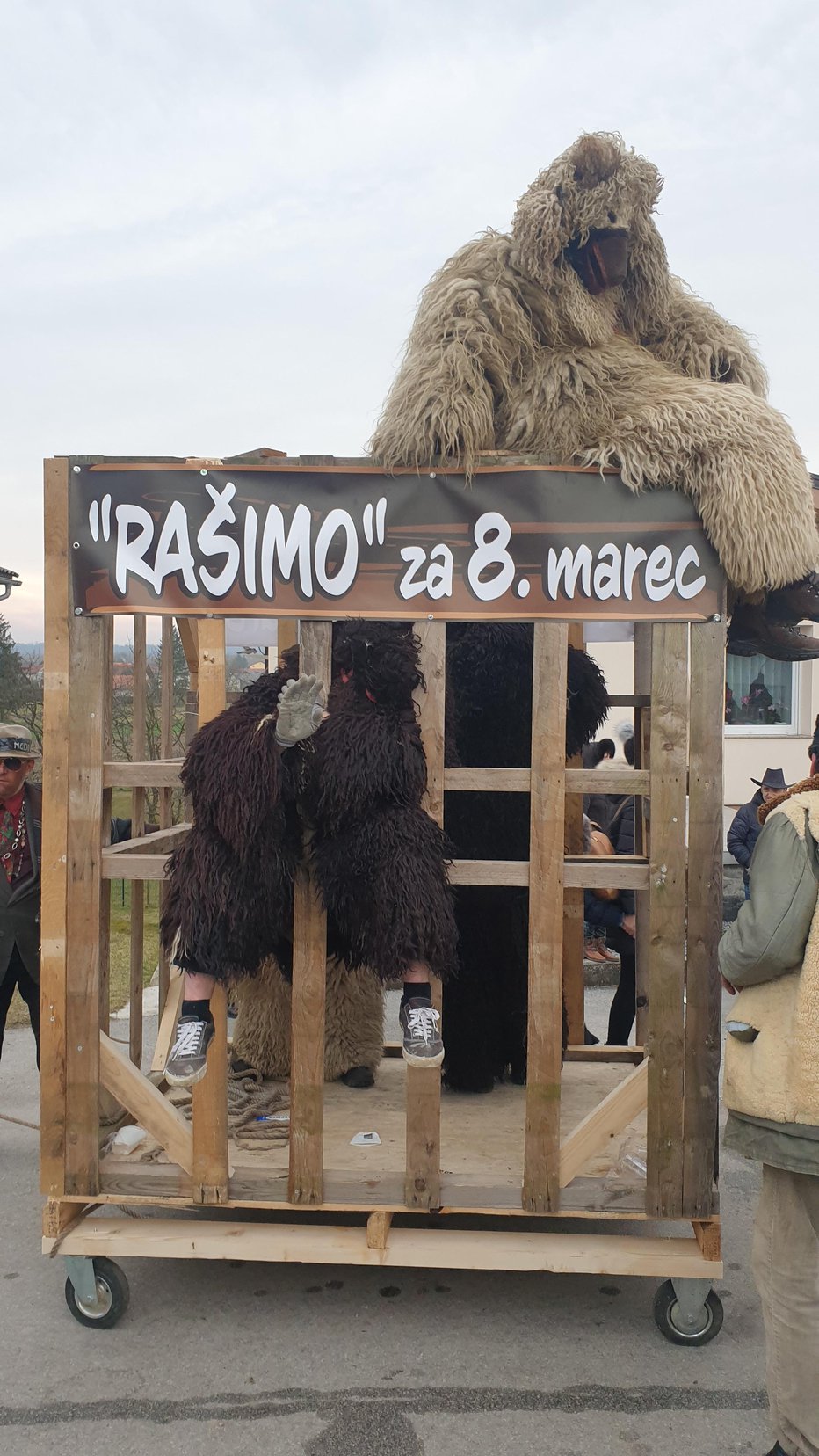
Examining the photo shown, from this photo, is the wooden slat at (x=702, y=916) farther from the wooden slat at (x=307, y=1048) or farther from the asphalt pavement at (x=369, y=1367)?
the wooden slat at (x=307, y=1048)

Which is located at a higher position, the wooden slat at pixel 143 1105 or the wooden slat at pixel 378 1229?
the wooden slat at pixel 143 1105

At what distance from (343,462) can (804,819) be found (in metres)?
1.70

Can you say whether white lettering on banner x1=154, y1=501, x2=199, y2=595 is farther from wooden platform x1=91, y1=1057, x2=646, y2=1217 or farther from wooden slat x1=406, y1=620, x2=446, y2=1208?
wooden platform x1=91, y1=1057, x2=646, y2=1217

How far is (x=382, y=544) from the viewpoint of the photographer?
3242 millimetres

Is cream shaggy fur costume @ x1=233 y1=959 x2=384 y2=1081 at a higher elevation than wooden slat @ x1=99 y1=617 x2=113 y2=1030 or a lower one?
lower

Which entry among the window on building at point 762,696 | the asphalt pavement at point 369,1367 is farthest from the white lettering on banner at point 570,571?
the window on building at point 762,696

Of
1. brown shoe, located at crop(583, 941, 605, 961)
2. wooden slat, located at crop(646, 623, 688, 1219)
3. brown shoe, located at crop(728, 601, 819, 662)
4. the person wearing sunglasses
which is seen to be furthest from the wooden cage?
brown shoe, located at crop(583, 941, 605, 961)

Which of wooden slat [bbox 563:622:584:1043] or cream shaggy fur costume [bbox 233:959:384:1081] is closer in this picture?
cream shaggy fur costume [bbox 233:959:384:1081]

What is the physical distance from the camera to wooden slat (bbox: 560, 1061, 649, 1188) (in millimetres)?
3178

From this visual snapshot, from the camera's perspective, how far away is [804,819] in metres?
2.44

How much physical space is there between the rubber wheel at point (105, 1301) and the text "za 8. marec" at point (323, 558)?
2.05m

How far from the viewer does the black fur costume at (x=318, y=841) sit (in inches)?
117

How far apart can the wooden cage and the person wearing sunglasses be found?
4.30 ft

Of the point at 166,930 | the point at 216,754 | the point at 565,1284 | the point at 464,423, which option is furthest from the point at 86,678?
Result: the point at 565,1284
